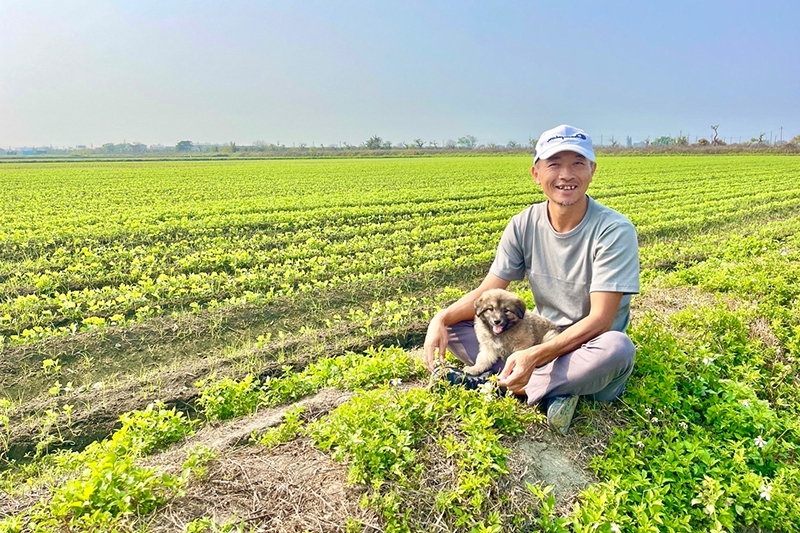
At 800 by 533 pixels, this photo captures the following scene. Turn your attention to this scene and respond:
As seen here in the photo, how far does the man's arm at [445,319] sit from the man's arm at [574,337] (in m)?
0.67

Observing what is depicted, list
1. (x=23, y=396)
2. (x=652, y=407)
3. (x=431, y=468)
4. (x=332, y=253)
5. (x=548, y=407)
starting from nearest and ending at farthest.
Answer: (x=431, y=468) → (x=548, y=407) → (x=652, y=407) → (x=23, y=396) → (x=332, y=253)

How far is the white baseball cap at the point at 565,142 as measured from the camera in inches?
139

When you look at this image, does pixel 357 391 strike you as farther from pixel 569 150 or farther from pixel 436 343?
pixel 569 150

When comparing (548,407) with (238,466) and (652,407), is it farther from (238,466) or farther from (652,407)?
(238,466)

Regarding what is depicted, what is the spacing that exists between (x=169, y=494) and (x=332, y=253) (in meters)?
8.05

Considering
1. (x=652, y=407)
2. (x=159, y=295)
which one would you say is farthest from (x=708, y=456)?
(x=159, y=295)

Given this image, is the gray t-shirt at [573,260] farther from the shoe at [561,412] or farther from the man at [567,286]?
the shoe at [561,412]

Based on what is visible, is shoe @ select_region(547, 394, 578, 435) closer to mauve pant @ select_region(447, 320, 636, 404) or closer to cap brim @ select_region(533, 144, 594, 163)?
mauve pant @ select_region(447, 320, 636, 404)

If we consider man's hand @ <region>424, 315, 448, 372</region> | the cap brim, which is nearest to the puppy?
man's hand @ <region>424, 315, 448, 372</region>

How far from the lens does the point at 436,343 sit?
3.99 meters

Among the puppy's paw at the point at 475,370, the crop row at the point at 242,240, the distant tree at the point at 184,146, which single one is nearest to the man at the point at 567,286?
the puppy's paw at the point at 475,370

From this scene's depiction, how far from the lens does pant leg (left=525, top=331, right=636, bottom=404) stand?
333cm

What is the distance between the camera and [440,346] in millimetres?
3973

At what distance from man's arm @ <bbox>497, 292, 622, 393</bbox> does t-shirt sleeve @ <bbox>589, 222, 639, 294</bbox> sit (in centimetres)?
7
